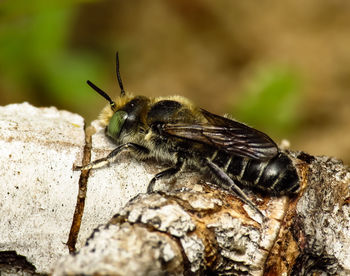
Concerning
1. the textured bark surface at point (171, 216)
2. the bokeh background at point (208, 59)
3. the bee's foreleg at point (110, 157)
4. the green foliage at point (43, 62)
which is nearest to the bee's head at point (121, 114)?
the bee's foreleg at point (110, 157)

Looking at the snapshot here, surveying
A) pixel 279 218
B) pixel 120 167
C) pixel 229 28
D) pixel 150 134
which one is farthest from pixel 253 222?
pixel 229 28

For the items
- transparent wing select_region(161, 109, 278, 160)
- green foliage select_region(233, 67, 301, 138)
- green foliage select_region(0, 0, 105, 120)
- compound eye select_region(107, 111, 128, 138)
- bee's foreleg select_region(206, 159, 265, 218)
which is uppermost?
green foliage select_region(233, 67, 301, 138)

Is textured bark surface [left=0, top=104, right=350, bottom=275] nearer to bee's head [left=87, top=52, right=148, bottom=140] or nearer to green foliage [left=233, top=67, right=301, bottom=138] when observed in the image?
bee's head [left=87, top=52, right=148, bottom=140]

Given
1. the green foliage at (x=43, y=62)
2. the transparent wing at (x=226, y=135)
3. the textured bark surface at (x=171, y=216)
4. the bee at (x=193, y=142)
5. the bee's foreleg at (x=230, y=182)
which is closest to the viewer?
the textured bark surface at (x=171, y=216)

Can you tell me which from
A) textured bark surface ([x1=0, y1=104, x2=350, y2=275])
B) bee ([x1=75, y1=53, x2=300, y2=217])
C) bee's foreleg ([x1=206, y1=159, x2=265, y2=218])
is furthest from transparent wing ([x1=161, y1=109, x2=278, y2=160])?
textured bark surface ([x1=0, y1=104, x2=350, y2=275])

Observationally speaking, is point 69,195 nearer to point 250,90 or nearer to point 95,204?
point 95,204

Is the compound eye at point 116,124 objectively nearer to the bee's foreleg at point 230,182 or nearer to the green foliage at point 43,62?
the bee's foreleg at point 230,182

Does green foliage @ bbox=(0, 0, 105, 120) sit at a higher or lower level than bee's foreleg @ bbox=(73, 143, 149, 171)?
higher

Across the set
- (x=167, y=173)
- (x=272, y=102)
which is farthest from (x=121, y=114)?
(x=272, y=102)
